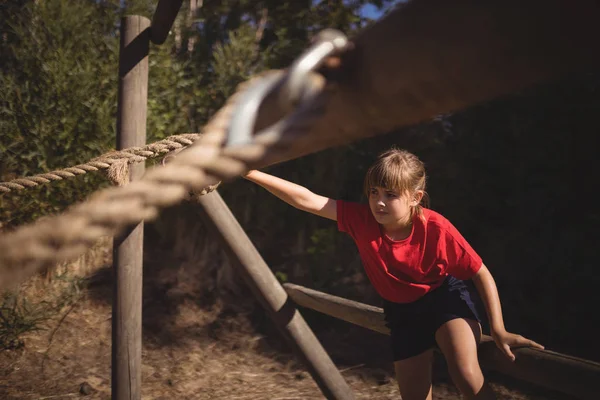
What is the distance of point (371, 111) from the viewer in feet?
1.43

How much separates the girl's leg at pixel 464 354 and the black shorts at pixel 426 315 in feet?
0.12

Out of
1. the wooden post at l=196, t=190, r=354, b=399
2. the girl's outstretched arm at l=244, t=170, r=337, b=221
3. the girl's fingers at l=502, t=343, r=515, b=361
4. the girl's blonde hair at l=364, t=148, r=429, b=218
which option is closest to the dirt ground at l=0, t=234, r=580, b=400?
the wooden post at l=196, t=190, r=354, b=399

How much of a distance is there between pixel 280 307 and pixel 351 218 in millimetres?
845

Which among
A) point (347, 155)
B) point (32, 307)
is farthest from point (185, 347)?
point (347, 155)

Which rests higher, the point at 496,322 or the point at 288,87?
the point at 288,87

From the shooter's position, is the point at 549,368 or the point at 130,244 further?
the point at 130,244

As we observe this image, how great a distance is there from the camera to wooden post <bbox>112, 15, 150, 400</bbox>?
221 cm

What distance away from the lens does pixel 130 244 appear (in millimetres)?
2264

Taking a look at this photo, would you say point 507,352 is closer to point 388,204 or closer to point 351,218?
point 388,204

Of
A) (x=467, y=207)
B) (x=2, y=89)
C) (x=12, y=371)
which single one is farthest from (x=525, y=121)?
(x=12, y=371)

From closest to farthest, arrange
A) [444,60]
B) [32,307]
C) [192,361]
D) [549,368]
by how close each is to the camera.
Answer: [444,60] → [549,368] → [32,307] → [192,361]

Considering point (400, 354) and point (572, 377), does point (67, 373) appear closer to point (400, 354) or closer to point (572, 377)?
point (400, 354)

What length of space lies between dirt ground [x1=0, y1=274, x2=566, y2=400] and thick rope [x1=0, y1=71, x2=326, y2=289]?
2.90 m

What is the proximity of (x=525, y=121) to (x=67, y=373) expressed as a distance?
3843 mm
